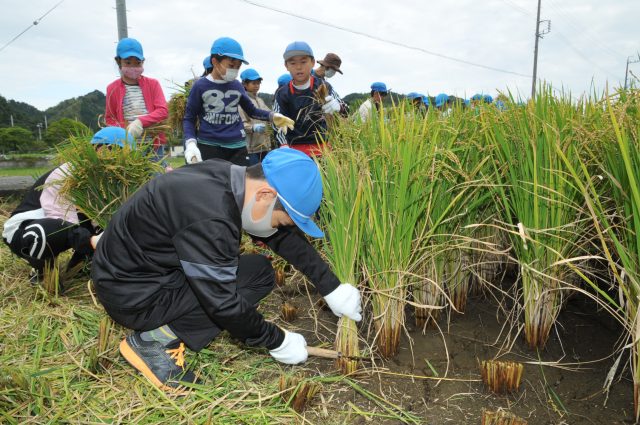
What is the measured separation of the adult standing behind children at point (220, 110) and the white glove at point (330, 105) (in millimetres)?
313

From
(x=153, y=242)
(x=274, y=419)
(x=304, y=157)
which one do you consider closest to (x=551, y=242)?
(x=304, y=157)

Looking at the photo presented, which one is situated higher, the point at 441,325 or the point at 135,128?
the point at 135,128

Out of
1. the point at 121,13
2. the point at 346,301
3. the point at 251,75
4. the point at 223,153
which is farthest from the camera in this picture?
the point at 121,13

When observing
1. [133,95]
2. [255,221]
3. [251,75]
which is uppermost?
[251,75]

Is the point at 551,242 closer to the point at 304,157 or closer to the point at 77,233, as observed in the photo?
the point at 304,157

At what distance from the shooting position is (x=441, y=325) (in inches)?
82.0

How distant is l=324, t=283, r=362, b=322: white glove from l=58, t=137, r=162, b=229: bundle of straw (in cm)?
156

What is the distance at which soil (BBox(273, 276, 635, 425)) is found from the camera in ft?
5.03

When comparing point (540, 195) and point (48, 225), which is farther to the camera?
point (48, 225)

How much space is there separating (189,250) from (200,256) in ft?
0.15

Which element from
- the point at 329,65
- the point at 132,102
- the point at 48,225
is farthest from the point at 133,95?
the point at 329,65

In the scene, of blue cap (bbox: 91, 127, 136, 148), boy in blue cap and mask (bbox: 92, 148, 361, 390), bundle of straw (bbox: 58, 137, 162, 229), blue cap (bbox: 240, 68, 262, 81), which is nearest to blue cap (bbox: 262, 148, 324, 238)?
boy in blue cap and mask (bbox: 92, 148, 361, 390)

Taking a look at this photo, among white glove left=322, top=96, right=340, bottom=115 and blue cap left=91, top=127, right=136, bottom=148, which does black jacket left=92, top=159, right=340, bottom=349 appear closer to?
blue cap left=91, top=127, right=136, bottom=148

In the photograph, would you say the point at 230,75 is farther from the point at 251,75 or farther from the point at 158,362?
the point at 158,362
